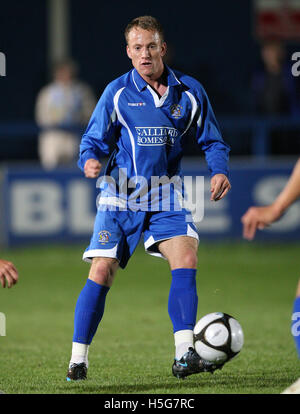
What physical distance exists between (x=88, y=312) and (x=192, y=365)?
68 cm

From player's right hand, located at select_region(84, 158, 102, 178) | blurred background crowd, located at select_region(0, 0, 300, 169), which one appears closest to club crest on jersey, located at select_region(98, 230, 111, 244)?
player's right hand, located at select_region(84, 158, 102, 178)

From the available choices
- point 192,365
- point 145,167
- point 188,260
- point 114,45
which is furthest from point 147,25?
point 114,45

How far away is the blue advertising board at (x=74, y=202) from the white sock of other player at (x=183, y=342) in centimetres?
658

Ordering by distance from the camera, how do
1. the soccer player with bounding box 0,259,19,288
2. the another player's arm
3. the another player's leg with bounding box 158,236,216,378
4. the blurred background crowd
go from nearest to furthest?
the another player's arm, the soccer player with bounding box 0,259,19,288, the another player's leg with bounding box 158,236,216,378, the blurred background crowd

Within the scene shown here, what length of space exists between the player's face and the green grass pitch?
71.4 inches

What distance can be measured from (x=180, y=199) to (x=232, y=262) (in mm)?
5953

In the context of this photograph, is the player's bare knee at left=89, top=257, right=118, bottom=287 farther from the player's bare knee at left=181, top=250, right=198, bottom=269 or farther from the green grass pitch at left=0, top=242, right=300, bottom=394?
the green grass pitch at left=0, top=242, right=300, bottom=394

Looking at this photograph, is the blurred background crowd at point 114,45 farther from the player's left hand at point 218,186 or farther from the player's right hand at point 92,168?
the player's right hand at point 92,168

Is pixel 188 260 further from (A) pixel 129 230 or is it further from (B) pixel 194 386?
(B) pixel 194 386

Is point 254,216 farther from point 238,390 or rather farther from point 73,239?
point 73,239

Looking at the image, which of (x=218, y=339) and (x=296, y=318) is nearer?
(x=296, y=318)

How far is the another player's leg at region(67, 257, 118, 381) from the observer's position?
5455 millimetres

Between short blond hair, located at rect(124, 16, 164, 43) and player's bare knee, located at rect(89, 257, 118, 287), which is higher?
short blond hair, located at rect(124, 16, 164, 43)

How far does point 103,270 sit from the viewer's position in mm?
5559
